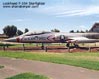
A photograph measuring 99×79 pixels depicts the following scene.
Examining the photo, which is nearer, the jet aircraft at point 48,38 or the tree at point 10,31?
the jet aircraft at point 48,38

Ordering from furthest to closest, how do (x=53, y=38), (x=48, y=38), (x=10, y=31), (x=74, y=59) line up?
1. (x=10, y=31)
2. (x=53, y=38)
3. (x=48, y=38)
4. (x=74, y=59)

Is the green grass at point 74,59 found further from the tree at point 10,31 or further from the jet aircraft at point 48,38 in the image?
the tree at point 10,31

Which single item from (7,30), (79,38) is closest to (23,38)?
(79,38)

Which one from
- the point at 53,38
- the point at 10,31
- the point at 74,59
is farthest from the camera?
the point at 10,31

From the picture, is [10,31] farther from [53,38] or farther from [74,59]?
[74,59]

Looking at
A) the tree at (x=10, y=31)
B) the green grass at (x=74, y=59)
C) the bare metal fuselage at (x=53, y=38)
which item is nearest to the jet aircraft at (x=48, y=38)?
the bare metal fuselage at (x=53, y=38)

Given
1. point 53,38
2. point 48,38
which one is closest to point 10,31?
point 53,38

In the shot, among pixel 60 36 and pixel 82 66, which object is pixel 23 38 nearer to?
pixel 60 36

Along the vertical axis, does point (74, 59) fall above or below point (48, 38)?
below

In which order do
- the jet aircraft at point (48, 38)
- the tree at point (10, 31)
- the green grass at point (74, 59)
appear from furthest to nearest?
the tree at point (10, 31) → the jet aircraft at point (48, 38) → the green grass at point (74, 59)

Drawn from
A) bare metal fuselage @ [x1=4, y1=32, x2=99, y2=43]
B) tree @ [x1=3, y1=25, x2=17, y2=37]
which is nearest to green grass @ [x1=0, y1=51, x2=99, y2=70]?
bare metal fuselage @ [x1=4, y1=32, x2=99, y2=43]

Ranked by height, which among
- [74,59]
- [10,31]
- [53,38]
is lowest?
[74,59]

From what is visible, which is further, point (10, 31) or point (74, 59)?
point (10, 31)

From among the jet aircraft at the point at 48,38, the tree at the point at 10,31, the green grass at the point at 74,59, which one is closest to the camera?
the green grass at the point at 74,59
